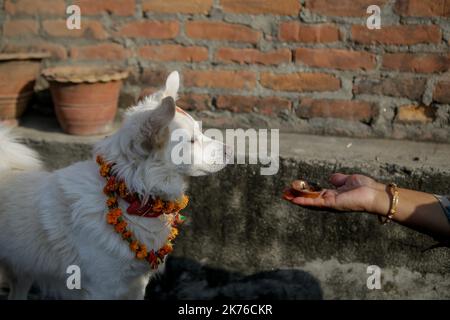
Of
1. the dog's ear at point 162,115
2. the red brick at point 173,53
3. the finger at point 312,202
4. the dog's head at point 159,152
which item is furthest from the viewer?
the red brick at point 173,53

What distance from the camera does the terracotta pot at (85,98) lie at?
3.18 metres

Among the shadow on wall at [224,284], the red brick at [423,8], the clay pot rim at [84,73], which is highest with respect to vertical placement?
the red brick at [423,8]

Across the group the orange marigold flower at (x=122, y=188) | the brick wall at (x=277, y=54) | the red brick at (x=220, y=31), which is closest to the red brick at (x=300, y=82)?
the brick wall at (x=277, y=54)

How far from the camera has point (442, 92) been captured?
3.13m

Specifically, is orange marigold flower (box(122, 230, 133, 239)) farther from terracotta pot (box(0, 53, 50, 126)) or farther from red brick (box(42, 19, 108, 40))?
red brick (box(42, 19, 108, 40))

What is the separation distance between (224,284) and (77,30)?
2105mm

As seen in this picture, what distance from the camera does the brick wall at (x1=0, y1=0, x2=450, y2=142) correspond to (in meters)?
3.13

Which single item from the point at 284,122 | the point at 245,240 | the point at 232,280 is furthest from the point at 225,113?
the point at 232,280

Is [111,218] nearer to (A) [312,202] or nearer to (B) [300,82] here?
(A) [312,202]

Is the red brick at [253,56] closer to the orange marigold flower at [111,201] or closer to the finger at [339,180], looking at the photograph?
the finger at [339,180]

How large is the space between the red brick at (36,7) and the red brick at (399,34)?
6.83 ft

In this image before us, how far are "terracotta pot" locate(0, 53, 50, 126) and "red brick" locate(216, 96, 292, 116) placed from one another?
1.35 m

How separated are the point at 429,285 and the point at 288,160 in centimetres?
118
